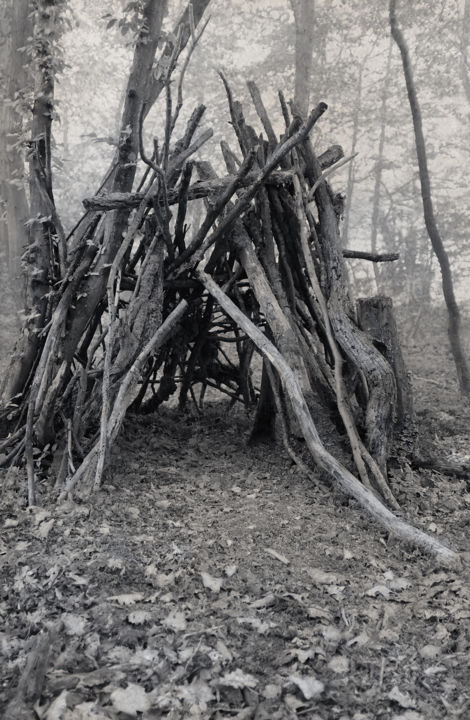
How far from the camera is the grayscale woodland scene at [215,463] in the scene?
91.4 inches

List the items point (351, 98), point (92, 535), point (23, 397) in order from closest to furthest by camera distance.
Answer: point (92, 535) → point (23, 397) → point (351, 98)

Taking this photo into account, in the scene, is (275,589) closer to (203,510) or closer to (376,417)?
(203,510)

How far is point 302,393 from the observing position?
407 centimetres

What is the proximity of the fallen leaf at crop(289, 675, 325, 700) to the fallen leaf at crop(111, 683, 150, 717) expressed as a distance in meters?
0.54

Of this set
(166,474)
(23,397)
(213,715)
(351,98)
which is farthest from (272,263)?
(351,98)

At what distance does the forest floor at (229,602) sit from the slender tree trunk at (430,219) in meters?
4.01

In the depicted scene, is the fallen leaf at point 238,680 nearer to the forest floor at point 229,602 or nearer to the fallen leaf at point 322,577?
the forest floor at point 229,602

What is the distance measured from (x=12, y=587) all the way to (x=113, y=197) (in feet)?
8.63

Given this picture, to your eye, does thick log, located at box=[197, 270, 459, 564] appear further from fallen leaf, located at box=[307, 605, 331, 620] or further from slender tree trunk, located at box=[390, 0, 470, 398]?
slender tree trunk, located at box=[390, 0, 470, 398]

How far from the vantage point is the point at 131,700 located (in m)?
2.12

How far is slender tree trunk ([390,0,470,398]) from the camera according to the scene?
7762 millimetres

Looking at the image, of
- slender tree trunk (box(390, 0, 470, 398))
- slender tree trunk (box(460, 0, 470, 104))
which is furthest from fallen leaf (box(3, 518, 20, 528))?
slender tree trunk (box(460, 0, 470, 104))

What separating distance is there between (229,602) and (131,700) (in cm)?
70

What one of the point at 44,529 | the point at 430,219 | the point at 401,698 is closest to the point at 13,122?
the point at 430,219
